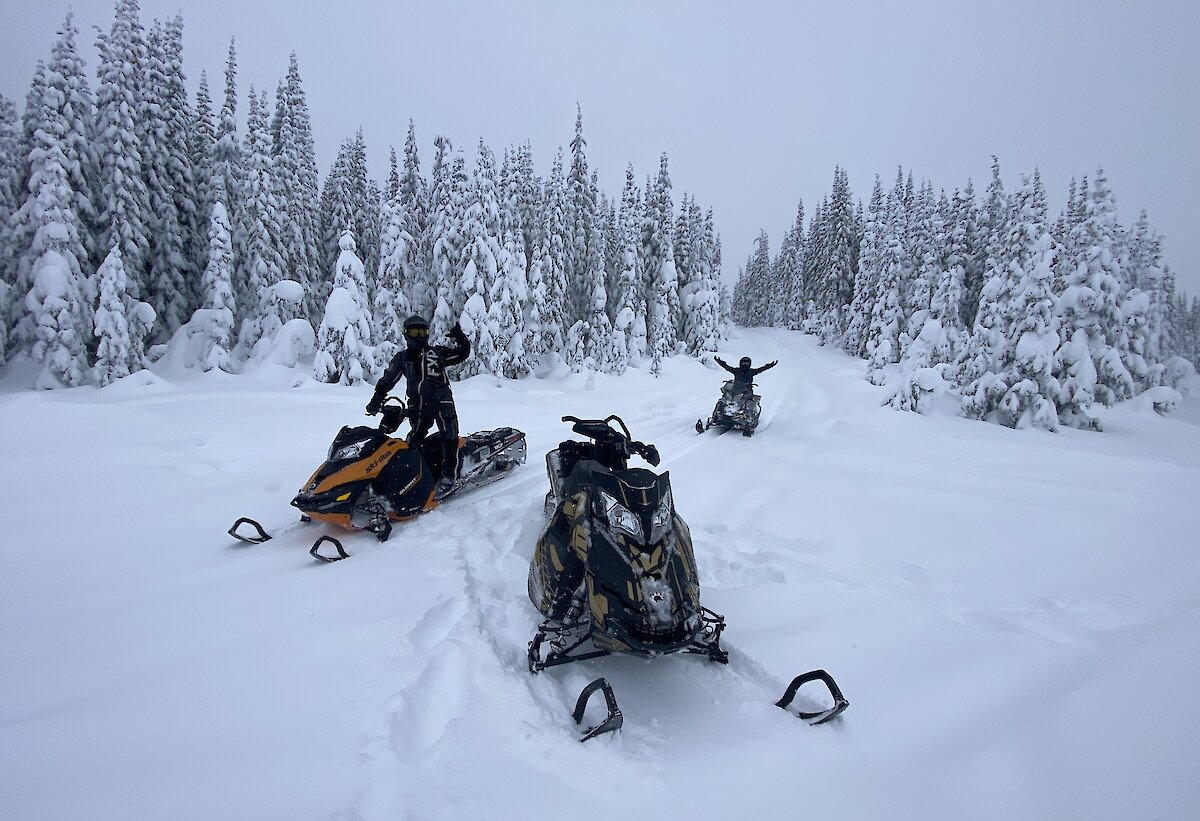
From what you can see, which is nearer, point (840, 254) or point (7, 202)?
point (7, 202)

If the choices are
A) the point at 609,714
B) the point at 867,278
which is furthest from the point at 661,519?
the point at 867,278

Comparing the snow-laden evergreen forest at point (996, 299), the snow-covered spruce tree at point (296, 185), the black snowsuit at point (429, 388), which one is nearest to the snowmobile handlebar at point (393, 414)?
the black snowsuit at point (429, 388)

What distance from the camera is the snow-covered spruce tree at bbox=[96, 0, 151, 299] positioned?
2028 cm

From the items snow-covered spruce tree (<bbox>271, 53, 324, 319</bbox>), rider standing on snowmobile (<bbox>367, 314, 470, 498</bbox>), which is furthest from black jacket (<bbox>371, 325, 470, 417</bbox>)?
snow-covered spruce tree (<bbox>271, 53, 324, 319</bbox>)

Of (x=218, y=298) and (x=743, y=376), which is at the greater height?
(x=218, y=298)

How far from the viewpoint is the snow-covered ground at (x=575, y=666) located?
253cm

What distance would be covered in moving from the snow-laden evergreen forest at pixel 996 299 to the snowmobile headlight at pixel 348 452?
14.4 metres

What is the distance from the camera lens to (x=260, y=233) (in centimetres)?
2325

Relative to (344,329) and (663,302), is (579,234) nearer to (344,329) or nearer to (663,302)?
(663,302)

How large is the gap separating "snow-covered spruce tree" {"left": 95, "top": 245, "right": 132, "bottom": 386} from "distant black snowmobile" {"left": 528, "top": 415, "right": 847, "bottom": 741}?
76.5 ft

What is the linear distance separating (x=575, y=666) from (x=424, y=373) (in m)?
4.23

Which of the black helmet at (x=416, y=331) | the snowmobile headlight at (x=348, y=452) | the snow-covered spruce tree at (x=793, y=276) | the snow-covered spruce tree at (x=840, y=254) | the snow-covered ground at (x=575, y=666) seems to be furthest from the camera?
the snow-covered spruce tree at (x=793, y=276)

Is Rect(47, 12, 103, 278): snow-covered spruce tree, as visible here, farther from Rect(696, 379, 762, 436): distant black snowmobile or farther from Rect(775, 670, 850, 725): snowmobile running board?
Rect(775, 670, 850, 725): snowmobile running board

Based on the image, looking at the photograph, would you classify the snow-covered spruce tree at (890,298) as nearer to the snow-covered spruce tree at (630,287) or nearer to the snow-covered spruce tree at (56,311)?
the snow-covered spruce tree at (630,287)
